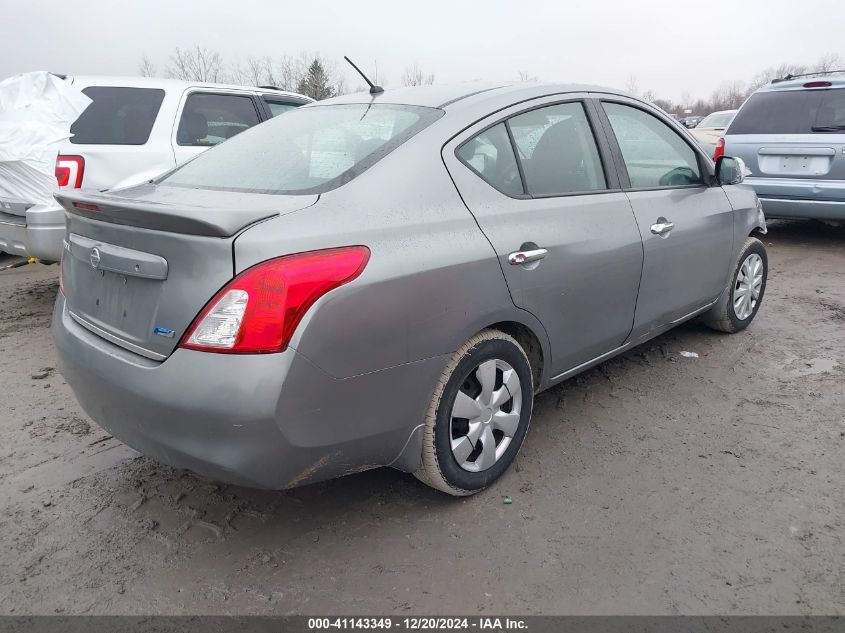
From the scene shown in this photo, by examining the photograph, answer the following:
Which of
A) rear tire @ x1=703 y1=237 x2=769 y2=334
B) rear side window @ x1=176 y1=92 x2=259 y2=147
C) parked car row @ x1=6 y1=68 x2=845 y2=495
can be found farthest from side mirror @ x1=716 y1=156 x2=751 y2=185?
rear side window @ x1=176 y1=92 x2=259 y2=147

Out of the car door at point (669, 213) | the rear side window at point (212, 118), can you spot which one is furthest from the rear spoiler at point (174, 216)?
the rear side window at point (212, 118)

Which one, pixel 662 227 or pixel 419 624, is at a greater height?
pixel 662 227

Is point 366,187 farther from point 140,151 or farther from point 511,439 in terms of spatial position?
point 140,151

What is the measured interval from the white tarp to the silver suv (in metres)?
6.59

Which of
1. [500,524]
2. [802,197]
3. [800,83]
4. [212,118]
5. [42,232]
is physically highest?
[800,83]

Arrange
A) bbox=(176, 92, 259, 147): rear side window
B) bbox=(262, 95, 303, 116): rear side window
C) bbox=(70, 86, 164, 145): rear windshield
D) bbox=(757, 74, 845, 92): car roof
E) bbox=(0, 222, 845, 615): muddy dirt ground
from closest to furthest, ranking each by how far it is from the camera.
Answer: bbox=(0, 222, 845, 615): muddy dirt ground → bbox=(70, 86, 164, 145): rear windshield → bbox=(176, 92, 259, 147): rear side window → bbox=(262, 95, 303, 116): rear side window → bbox=(757, 74, 845, 92): car roof

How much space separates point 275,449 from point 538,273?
1281 millimetres

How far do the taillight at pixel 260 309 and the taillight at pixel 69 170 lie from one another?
357 cm

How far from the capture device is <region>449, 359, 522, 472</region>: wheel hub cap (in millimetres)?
2512

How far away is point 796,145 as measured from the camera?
6828 mm

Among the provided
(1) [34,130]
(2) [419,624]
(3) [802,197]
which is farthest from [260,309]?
(3) [802,197]

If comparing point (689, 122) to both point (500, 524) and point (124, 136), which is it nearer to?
point (124, 136)

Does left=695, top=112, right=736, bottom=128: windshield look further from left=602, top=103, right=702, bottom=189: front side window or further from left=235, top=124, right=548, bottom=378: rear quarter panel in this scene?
left=235, top=124, right=548, bottom=378: rear quarter panel

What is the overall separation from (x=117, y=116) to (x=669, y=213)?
14.4ft
